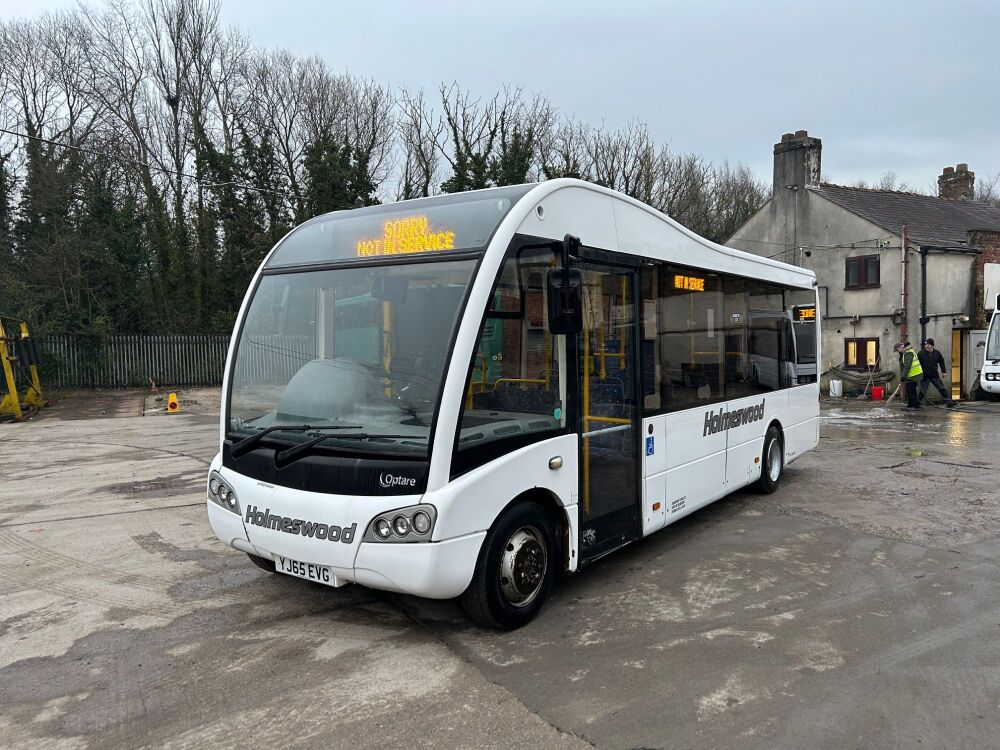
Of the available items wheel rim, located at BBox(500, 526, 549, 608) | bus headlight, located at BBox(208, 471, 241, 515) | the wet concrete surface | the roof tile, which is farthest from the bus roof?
the roof tile

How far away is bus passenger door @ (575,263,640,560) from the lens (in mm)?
4965

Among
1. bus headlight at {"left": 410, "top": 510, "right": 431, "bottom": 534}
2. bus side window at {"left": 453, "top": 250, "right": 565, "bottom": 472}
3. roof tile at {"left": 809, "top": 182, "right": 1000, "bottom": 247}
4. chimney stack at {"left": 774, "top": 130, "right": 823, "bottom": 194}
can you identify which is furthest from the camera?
chimney stack at {"left": 774, "top": 130, "right": 823, "bottom": 194}

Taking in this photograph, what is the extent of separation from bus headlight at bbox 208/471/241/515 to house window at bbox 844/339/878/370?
2253 cm

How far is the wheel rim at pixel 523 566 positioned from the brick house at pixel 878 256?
21.0 metres

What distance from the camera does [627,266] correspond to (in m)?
5.46

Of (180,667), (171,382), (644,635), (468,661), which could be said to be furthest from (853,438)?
(171,382)

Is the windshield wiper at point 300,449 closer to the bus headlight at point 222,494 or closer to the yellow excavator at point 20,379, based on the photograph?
the bus headlight at point 222,494

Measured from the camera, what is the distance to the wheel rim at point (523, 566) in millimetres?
4336

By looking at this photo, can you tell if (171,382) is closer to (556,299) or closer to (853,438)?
(853,438)

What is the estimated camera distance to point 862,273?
23.0 m

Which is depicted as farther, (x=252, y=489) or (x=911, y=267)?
(x=911, y=267)

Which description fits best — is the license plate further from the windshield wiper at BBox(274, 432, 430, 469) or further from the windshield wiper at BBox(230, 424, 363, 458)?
the windshield wiper at BBox(230, 424, 363, 458)

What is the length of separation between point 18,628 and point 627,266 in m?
4.85

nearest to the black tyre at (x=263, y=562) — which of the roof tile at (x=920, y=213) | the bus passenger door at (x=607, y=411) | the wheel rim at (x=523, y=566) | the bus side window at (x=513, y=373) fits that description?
the wheel rim at (x=523, y=566)
